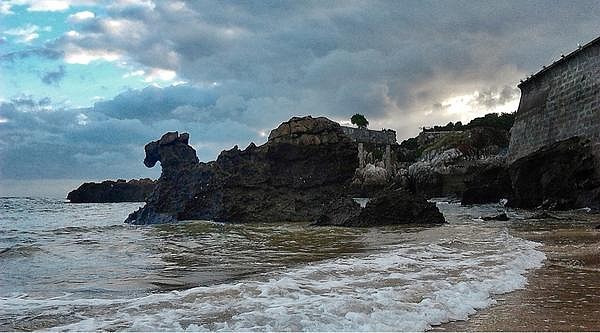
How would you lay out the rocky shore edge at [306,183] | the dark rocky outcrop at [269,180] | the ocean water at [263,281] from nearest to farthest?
the ocean water at [263,281] < the rocky shore edge at [306,183] < the dark rocky outcrop at [269,180]

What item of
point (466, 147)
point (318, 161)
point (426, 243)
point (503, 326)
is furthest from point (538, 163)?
point (503, 326)

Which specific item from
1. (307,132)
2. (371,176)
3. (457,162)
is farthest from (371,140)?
(307,132)

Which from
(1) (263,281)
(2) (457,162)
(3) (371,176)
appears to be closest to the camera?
(1) (263,281)

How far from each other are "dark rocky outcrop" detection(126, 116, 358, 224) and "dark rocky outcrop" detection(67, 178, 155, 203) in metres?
60.3

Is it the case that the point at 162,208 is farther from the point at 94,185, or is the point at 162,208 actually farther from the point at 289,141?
the point at 94,185

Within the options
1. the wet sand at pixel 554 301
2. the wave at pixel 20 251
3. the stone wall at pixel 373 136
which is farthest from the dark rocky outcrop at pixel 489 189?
the wave at pixel 20 251

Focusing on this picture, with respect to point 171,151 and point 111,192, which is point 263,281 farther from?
point 111,192

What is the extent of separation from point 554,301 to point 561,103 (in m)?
24.4

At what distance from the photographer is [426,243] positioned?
36.0 ft

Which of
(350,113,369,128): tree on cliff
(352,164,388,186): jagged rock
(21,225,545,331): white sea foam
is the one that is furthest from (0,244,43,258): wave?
(350,113,369,128): tree on cliff

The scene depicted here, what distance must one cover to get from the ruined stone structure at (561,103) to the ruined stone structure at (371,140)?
82.6ft

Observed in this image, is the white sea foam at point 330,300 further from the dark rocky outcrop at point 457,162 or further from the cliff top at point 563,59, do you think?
the dark rocky outcrop at point 457,162

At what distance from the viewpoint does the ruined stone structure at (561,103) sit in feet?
77.3

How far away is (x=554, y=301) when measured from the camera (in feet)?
17.8
